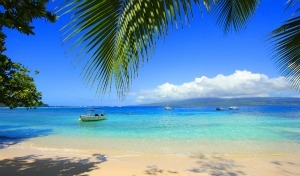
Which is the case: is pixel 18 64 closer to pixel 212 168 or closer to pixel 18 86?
pixel 18 86

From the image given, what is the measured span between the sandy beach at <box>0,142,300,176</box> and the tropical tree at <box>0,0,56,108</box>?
2225 millimetres

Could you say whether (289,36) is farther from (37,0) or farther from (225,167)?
(225,167)

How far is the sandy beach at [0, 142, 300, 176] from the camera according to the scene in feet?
27.9

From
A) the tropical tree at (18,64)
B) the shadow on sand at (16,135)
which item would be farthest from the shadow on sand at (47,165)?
the shadow on sand at (16,135)

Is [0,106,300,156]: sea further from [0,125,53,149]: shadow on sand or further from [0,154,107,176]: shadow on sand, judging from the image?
[0,154,107,176]: shadow on sand

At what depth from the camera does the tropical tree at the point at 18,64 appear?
378cm

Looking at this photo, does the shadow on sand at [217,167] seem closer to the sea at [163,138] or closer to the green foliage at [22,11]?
the sea at [163,138]

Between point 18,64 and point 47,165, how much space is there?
209 inches

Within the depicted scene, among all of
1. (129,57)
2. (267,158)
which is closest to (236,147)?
(267,158)

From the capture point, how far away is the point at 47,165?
9.23 m

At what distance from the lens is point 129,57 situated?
1524 millimetres

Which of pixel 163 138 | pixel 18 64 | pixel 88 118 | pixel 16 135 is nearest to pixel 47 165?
pixel 18 64

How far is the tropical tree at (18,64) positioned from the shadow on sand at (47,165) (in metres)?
2.00

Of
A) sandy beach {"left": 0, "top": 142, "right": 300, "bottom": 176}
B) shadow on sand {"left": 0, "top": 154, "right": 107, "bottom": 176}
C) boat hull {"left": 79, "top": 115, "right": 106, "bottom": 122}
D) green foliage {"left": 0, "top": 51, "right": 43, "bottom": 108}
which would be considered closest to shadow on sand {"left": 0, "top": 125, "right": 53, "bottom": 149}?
green foliage {"left": 0, "top": 51, "right": 43, "bottom": 108}
